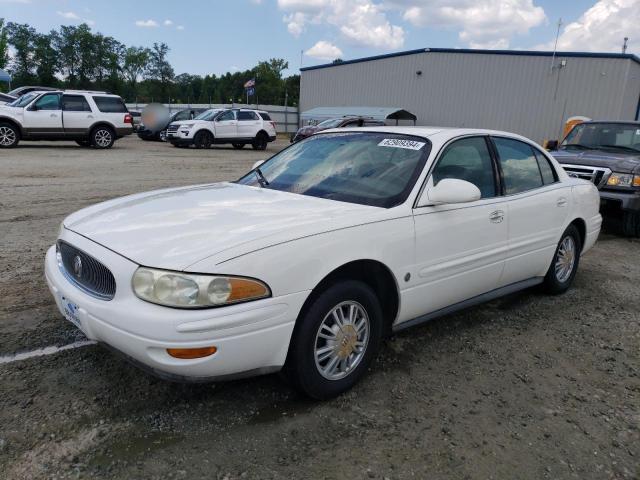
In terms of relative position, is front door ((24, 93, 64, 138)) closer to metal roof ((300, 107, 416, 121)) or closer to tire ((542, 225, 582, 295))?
metal roof ((300, 107, 416, 121))

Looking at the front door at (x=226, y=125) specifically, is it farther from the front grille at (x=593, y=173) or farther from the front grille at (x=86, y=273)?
the front grille at (x=86, y=273)

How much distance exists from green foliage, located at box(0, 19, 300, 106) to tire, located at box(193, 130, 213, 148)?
60.8 m

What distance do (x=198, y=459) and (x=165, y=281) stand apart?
839mm

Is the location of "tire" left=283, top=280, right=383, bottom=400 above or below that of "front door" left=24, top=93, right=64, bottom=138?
below

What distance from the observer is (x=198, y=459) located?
2420mm

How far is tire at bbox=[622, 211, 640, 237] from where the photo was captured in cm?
764

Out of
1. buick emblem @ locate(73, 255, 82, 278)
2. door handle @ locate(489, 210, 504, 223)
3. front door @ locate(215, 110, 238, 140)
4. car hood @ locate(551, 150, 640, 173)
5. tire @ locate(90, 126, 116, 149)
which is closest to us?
buick emblem @ locate(73, 255, 82, 278)

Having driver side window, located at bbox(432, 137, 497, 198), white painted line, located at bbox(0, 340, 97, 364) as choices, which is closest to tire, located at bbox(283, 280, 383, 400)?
driver side window, located at bbox(432, 137, 497, 198)

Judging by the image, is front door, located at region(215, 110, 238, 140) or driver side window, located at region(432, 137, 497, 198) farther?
front door, located at region(215, 110, 238, 140)

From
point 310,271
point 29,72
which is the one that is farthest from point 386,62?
point 29,72

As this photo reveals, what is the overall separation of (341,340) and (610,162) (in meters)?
6.25

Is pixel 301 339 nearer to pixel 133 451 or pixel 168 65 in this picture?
pixel 133 451

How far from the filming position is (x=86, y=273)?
281 centimetres

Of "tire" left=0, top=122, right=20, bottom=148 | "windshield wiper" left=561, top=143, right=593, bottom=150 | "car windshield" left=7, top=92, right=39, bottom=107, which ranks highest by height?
"car windshield" left=7, top=92, right=39, bottom=107
